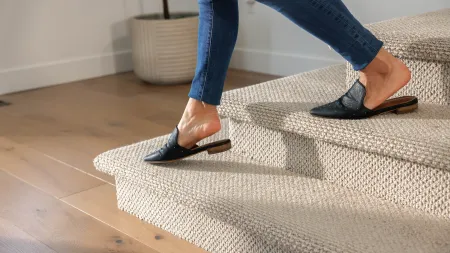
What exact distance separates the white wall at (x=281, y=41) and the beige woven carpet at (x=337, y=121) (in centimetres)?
95

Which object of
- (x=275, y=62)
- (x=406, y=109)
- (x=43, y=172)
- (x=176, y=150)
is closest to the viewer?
(x=406, y=109)

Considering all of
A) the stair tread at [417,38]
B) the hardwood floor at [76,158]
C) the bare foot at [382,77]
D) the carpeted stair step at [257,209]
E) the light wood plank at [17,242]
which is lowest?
the hardwood floor at [76,158]

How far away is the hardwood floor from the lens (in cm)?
144

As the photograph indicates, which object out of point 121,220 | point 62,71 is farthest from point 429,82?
point 62,71

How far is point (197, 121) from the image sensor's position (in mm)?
1433

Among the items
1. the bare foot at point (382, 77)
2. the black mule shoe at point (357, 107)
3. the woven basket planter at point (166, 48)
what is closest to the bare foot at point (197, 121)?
the black mule shoe at point (357, 107)

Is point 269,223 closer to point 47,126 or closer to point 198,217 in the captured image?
point 198,217

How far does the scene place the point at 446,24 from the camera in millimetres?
1551

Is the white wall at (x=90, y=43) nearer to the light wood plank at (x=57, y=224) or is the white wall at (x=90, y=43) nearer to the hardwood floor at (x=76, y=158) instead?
the hardwood floor at (x=76, y=158)

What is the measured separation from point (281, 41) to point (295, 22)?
1742mm

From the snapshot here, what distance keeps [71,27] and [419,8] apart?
1.69m

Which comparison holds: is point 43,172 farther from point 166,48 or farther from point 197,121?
point 166,48

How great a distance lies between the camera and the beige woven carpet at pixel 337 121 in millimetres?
1162

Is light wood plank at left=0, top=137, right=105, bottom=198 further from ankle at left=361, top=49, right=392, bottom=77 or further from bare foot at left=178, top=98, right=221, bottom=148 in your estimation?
ankle at left=361, top=49, right=392, bottom=77
